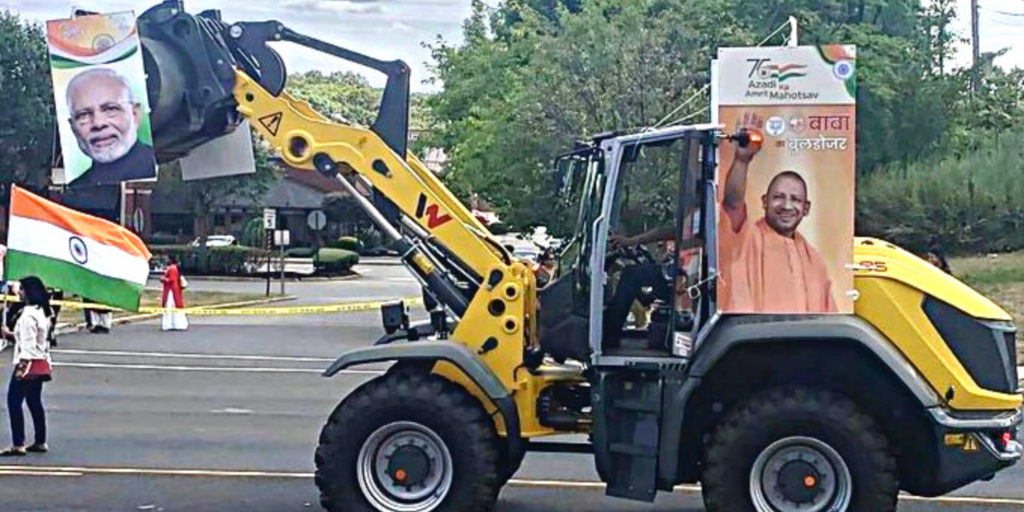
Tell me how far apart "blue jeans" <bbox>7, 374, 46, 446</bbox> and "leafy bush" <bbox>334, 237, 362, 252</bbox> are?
61629 millimetres

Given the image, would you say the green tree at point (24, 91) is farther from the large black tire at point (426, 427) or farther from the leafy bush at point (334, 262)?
the large black tire at point (426, 427)

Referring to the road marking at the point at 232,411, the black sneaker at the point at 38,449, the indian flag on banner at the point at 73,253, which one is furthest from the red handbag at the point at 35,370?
the road marking at the point at 232,411

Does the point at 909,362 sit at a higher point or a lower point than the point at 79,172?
lower

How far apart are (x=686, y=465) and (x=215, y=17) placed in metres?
4.61

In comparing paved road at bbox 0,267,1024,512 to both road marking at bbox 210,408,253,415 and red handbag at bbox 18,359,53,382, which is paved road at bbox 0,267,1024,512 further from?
red handbag at bbox 18,359,53,382

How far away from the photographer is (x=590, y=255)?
31.4ft

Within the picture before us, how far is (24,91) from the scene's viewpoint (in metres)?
56.7

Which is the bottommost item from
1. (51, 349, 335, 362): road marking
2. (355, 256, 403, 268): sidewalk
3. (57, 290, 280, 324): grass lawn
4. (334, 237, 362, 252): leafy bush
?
(51, 349, 335, 362): road marking

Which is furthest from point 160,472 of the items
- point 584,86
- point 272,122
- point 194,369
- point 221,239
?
point 221,239

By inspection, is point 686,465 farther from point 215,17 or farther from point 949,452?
point 215,17

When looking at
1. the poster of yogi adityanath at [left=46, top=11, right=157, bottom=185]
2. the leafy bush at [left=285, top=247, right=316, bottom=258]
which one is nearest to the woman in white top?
the poster of yogi adityanath at [left=46, top=11, right=157, bottom=185]

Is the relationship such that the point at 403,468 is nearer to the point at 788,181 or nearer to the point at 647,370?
the point at 647,370

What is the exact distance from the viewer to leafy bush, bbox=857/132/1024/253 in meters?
33.0

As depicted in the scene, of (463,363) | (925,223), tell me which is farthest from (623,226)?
(925,223)
